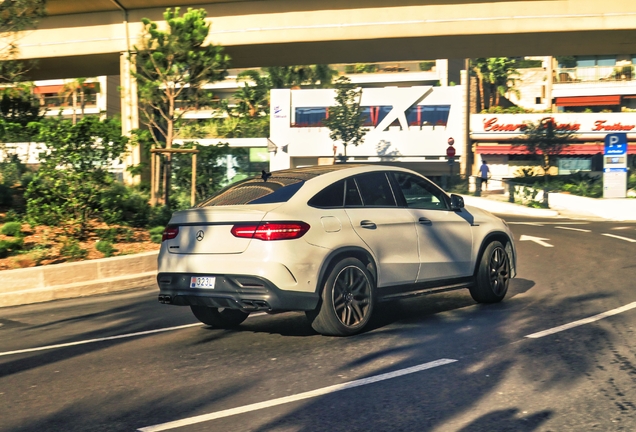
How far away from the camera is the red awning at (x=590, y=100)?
200 ft

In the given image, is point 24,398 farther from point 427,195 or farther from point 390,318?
point 427,195

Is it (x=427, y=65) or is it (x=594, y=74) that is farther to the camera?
(x=427, y=65)

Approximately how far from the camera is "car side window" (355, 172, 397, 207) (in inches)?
316

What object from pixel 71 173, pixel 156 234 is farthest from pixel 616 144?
pixel 71 173

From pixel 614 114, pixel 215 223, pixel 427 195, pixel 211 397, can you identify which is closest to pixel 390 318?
pixel 427 195

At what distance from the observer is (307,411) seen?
16.6ft

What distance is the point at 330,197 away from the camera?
769 cm

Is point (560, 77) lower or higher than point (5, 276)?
higher

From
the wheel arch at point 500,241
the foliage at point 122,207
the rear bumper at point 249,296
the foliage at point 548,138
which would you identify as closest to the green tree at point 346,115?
the foliage at point 548,138

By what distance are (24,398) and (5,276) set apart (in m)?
5.62

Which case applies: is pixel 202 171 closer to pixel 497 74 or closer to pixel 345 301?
pixel 345 301

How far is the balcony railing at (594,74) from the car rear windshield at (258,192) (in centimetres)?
5855

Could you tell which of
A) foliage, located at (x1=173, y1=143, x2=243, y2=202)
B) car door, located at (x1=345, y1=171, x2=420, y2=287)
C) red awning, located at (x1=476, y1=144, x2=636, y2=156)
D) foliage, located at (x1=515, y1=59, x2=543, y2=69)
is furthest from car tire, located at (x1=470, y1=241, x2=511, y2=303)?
foliage, located at (x1=515, y1=59, x2=543, y2=69)

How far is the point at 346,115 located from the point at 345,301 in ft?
180
